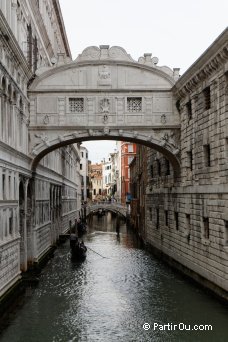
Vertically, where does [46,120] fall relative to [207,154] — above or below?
above

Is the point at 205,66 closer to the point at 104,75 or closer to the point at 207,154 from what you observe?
the point at 207,154

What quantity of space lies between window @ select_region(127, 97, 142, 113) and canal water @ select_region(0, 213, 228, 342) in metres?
6.35

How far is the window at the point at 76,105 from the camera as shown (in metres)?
19.3

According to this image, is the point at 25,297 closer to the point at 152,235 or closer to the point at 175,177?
the point at 175,177

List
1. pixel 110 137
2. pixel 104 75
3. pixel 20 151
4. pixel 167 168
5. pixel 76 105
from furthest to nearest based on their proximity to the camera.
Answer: pixel 167 168 → pixel 110 137 → pixel 76 105 → pixel 104 75 → pixel 20 151

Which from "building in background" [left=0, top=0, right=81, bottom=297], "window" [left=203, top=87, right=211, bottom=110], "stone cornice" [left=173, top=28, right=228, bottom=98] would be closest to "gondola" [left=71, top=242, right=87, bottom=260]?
"building in background" [left=0, top=0, right=81, bottom=297]

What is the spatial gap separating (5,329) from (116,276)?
7.85 m

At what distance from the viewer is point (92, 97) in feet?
63.0

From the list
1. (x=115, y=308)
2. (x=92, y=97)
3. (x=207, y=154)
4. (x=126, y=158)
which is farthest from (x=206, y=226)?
(x=126, y=158)

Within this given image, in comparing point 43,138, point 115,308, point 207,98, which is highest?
point 207,98

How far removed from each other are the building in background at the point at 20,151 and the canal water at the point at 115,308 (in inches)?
50.0

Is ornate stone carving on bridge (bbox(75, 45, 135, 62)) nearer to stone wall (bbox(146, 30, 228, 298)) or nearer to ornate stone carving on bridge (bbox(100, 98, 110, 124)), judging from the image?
ornate stone carving on bridge (bbox(100, 98, 110, 124))

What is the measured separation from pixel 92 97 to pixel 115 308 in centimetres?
827

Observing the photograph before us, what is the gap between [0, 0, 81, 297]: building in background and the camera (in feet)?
47.8
